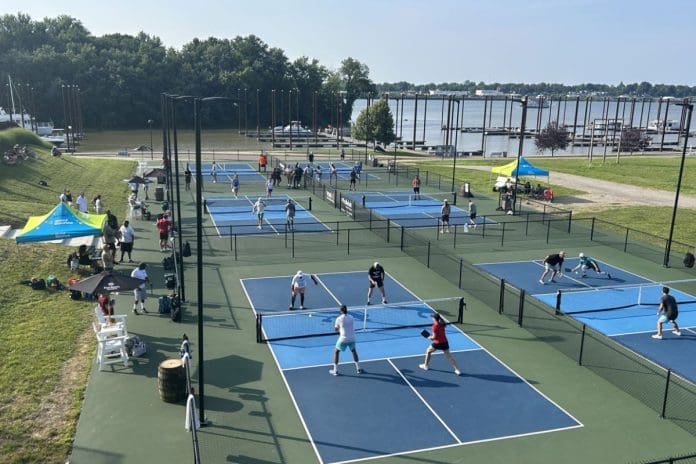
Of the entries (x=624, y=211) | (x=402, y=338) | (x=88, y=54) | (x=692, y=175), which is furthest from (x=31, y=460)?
(x=88, y=54)

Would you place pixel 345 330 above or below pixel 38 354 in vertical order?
above

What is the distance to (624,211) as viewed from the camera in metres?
36.8

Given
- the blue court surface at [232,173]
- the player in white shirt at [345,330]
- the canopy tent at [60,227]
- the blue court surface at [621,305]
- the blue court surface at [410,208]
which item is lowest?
the blue court surface at [621,305]

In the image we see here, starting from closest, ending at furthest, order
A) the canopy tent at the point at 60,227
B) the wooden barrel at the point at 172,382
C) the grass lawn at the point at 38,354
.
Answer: the grass lawn at the point at 38,354
the wooden barrel at the point at 172,382
the canopy tent at the point at 60,227

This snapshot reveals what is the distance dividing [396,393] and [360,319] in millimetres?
4846

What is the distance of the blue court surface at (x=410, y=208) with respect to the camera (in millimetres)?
32875

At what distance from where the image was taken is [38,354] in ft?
49.3

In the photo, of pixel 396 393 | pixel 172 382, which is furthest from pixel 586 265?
pixel 172 382

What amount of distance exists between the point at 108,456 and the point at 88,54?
124m

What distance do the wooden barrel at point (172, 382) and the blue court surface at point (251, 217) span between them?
15.0m

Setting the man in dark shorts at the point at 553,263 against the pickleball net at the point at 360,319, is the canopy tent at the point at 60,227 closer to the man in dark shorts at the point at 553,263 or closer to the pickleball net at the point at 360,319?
the pickleball net at the point at 360,319

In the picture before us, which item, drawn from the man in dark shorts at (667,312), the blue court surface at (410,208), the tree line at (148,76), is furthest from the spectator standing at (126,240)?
the tree line at (148,76)

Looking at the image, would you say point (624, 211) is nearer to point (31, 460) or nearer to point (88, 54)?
point (31, 460)

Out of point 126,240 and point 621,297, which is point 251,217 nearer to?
point 126,240
